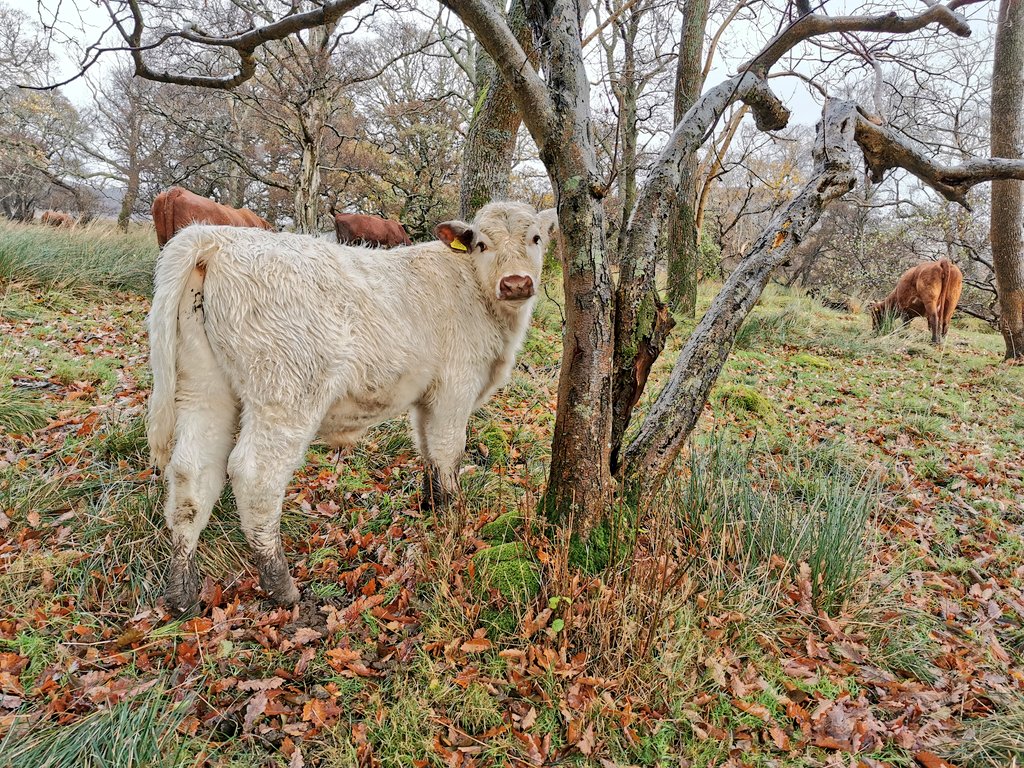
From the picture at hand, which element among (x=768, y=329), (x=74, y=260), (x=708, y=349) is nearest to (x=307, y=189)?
(x=74, y=260)

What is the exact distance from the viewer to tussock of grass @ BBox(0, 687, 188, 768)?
2.01 m

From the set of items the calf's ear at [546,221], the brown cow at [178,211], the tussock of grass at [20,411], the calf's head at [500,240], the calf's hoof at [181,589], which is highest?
the brown cow at [178,211]

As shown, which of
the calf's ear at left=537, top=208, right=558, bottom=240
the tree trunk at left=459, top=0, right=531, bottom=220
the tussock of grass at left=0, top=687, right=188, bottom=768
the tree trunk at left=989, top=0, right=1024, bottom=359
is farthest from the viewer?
the tree trunk at left=989, top=0, right=1024, bottom=359

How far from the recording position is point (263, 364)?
9.36ft

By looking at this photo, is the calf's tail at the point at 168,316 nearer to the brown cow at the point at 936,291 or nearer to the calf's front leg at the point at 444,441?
the calf's front leg at the point at 444,441

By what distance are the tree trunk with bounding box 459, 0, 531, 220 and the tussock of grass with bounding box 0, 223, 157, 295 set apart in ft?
20.4

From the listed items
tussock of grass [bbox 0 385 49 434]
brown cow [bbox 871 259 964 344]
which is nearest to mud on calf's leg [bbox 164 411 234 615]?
tussock of grass [bbox 0 385 49 434]

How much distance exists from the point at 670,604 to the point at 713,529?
87 centimetres

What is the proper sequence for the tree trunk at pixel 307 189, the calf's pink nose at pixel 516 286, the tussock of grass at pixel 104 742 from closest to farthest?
1. the tussock of grass at pixel 104 742
2. the calf's pink nose at pixel 516 286
3. the tree trunk at pixel 307 189

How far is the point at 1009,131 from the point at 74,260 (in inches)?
600

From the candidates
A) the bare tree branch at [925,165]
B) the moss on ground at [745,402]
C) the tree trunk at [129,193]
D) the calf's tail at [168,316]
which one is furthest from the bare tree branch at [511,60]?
the tree trunk at [129,193]

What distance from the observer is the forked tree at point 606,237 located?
282 centimetres

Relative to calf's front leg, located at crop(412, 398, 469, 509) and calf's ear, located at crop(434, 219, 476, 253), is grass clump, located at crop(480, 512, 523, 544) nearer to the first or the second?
calf's front leg, located at crop(412, 398, 469, 509)

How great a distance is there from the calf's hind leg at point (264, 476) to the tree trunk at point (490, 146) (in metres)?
3.83
